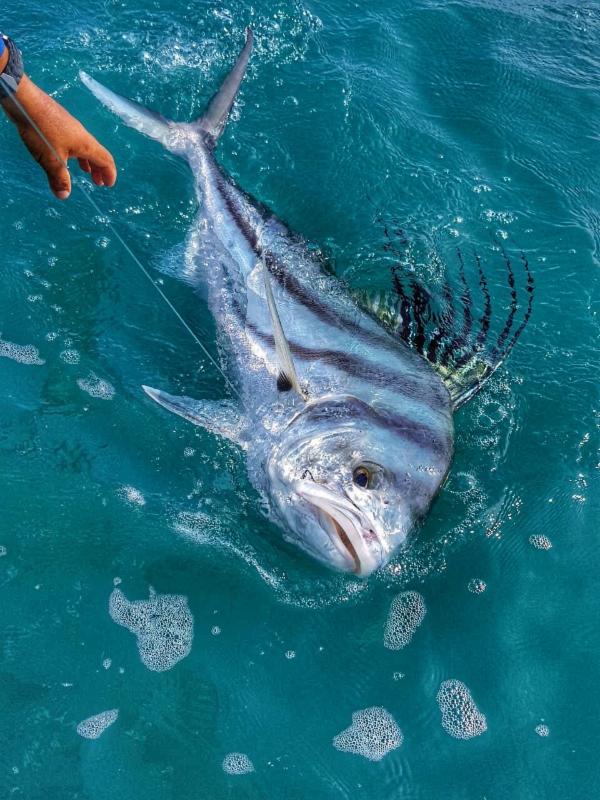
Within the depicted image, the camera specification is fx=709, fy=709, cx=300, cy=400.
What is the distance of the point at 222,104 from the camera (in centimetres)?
486

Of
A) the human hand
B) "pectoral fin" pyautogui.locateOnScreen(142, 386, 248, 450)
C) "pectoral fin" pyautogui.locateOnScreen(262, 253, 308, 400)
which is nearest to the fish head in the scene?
"pectoral fin" pyautogui.locateOnScreen(262, 253, 308, 400)

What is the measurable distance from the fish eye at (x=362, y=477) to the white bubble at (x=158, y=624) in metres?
0.98

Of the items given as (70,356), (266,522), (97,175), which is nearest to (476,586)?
(266,522)

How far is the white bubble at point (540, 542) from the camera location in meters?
3.52

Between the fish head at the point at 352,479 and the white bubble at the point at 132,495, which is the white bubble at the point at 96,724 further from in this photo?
the fish head at the point at 352,479

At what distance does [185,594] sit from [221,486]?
56 cm

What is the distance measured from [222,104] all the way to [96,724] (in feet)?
12.8

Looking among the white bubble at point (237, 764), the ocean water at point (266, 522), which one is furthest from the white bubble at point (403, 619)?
the white bubble at point (237, 764)

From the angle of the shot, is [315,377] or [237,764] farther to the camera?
[315,377]

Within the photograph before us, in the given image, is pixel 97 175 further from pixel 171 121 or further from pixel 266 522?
pixel 266 522

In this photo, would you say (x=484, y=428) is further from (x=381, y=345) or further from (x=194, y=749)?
(x=194, y=749)

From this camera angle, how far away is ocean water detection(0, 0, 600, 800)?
117 inches

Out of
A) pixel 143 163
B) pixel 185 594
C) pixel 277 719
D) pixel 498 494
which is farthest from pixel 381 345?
pixel 143 163

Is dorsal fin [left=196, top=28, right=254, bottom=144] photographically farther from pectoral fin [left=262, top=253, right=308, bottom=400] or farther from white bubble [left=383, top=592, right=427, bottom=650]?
white bubble [left=383, top=592, right=427, bottom=650]
